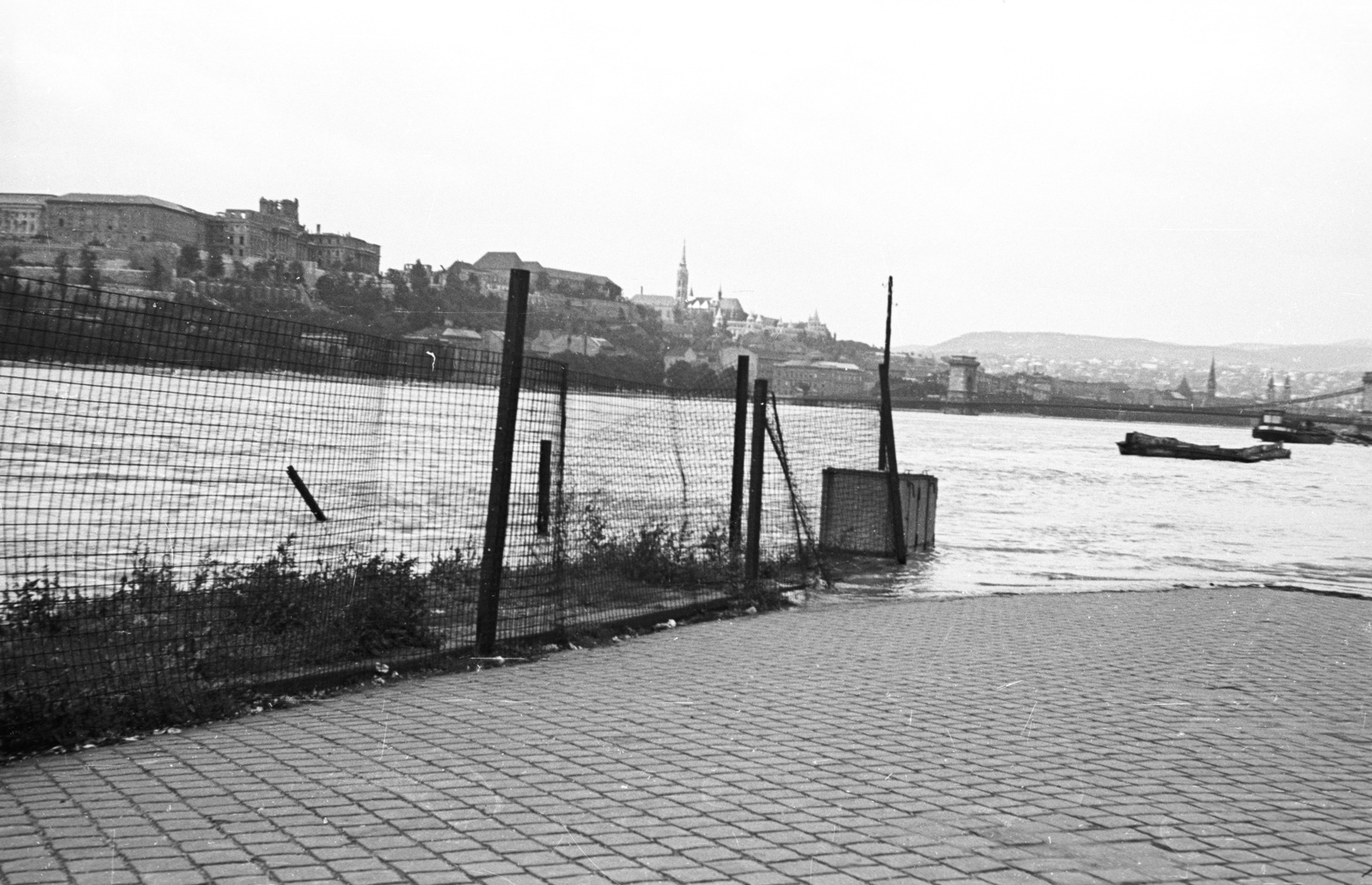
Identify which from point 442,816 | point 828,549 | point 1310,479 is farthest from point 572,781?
point 1310,479

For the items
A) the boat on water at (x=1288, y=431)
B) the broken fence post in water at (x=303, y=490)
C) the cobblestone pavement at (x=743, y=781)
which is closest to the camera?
the cobblestone pavement at (x=743, y=781)

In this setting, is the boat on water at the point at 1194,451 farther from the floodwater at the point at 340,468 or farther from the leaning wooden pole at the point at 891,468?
the leaning wooden pole at the point at 891,468

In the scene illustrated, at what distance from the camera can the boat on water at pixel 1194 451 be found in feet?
301

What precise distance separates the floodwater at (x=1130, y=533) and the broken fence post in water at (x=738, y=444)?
1.56 m

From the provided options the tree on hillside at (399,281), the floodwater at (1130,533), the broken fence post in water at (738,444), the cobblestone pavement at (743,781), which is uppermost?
the tree on hillside at (399,281)

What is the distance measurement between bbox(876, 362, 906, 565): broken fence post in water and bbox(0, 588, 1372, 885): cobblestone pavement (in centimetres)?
731

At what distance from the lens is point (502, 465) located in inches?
308

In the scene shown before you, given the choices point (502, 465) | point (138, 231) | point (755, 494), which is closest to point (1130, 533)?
point (755, 494)

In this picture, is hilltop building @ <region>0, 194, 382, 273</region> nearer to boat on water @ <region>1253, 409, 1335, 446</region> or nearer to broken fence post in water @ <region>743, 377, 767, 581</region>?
broken fence post in water @ <region>743, 377, 767, 581</region>

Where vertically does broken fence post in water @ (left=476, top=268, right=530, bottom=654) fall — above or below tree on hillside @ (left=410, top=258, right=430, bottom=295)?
below

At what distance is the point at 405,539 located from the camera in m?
18.5

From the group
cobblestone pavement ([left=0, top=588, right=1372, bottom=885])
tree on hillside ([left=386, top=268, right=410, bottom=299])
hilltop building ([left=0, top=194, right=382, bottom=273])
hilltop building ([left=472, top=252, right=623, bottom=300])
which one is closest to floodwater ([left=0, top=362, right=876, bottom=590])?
cobblestone pavement ([left=0, top=588, right=1372, bottom=885])

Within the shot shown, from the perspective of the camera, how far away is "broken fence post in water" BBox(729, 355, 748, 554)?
11.1m

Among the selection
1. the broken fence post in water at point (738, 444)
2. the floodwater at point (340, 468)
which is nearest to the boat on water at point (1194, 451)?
the floodwater at point (340, 468)
